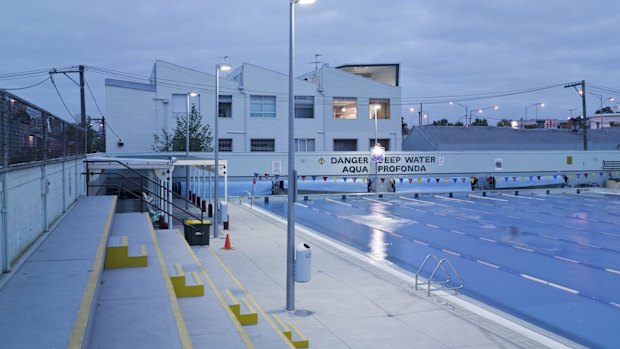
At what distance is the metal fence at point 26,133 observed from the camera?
→ 7.02 metres

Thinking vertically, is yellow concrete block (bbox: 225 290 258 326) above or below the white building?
below

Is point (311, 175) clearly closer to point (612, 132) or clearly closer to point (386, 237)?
point (386, 237)

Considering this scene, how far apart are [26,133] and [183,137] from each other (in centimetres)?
3591

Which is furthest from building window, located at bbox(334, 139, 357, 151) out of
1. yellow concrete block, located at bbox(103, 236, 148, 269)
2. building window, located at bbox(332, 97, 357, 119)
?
yellow concrete block, located at bbox(103, 236, 148, 269)

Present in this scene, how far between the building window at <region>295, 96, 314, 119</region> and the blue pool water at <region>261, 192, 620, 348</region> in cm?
1741

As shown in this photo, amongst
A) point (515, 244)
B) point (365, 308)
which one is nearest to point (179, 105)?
point (515, 244)

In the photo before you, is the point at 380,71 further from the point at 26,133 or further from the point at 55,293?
the point at 55,293

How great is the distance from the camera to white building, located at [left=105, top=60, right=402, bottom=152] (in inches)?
1818

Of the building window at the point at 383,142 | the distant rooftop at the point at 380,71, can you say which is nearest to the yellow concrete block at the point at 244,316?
the building window at the point at 383,142

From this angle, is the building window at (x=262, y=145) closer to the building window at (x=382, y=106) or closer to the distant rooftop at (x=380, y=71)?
the building window at (x=382, y=106)

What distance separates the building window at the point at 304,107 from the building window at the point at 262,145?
4231 mm


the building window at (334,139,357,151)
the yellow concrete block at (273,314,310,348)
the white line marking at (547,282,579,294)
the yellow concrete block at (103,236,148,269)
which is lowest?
the white line marking at (547,282,579,294)

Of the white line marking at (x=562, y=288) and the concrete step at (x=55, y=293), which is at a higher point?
the concrete step at (x=55, y=293)

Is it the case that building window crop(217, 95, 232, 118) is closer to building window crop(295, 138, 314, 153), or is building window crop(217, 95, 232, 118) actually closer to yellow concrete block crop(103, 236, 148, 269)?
building window crop(295, 138, 314, 153)
